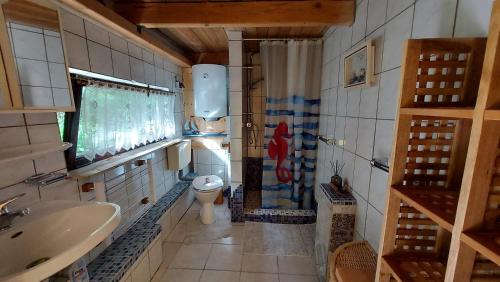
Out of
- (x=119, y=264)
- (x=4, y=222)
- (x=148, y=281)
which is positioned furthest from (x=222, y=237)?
→ (x=4, y=222)

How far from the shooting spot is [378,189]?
119 centimetres

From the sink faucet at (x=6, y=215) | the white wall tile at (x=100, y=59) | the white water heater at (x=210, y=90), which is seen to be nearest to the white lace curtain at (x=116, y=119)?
the white wall tile at (x=100, y=59)

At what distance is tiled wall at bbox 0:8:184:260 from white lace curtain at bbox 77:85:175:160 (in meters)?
0.16

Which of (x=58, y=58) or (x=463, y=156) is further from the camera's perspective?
(x=58, y=58)

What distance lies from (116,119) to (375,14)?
203cm

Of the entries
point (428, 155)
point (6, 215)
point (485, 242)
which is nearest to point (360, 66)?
point (428, 155)

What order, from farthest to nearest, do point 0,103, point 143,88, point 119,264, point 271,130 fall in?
point 271,130 < point 143,88 < point 119,264 < point 0,103

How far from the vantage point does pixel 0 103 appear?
0.90m

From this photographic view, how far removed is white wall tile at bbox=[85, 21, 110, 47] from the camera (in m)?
1.48

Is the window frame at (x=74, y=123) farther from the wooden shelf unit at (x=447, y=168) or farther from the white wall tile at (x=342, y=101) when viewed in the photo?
the white wall tile at (x=342, y=101)

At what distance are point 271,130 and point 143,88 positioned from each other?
143 centimetres

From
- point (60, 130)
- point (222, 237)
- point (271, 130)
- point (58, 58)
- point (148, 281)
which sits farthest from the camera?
point (271, 130)

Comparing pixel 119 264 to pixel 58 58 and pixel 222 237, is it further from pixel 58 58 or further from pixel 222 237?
pixel 58 58

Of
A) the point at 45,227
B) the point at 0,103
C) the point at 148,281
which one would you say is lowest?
the point at 148,281
